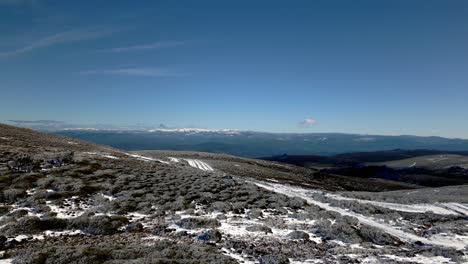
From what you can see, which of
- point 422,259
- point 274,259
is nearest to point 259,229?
point 274,259

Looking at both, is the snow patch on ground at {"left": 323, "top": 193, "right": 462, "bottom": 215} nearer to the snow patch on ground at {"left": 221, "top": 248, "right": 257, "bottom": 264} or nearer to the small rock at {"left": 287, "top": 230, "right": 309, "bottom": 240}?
the small rock at {"left": 287, "top": 230, "right": 309, "bottom": 240}

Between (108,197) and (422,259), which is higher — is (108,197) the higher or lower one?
the higher one

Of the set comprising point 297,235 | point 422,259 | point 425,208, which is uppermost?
point 297,235

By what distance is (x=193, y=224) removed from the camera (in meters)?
18.6

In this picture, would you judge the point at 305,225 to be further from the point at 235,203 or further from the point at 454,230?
the point at 454,230

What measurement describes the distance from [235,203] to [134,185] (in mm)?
10031

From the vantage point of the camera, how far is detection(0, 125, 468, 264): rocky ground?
14531mm

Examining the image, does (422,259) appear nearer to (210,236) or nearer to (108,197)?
(210,236)

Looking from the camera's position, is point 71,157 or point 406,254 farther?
point 71,157

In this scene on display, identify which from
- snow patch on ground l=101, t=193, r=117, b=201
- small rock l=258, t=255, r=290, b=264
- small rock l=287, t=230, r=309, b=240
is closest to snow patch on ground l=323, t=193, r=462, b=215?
small rock l=287, t=230, r=309, b=240

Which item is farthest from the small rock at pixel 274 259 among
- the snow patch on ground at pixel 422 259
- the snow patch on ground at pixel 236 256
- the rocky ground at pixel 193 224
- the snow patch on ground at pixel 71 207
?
the snow patch on ground at pixel 71 207

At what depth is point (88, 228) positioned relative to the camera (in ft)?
57.2

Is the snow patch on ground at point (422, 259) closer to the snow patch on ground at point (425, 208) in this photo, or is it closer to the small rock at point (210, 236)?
the small rock at point (210, 236)

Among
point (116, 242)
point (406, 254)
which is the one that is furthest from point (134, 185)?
point (406, 254)
